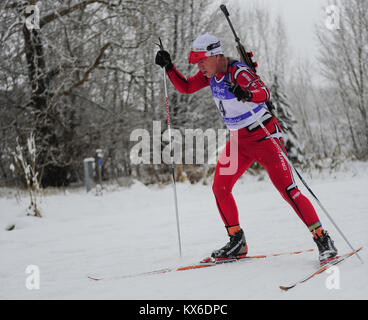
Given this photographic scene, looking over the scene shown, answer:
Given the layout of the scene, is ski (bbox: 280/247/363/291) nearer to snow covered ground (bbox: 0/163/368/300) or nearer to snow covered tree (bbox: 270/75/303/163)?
snow covered ground (bbox: 0/163/368/300)

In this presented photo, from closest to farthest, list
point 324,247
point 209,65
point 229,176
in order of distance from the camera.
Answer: point 324,247 < point 209,65 < point 229,176

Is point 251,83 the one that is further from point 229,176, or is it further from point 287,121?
point 287,121

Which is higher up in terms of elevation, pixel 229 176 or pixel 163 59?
pixel 163 59

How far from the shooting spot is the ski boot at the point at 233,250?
8.88 feet

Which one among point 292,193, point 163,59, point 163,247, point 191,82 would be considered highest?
point 163,59

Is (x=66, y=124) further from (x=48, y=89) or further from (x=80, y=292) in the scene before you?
(x=80, y=292)

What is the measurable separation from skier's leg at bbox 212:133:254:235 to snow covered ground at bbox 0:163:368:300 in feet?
1.25

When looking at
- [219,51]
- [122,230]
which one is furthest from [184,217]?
[219,51]

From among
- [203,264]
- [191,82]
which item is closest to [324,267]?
[203,264]

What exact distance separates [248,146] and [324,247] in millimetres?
918

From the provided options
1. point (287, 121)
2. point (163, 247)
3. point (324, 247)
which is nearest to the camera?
point (324, 247)

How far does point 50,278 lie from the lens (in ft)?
8.38

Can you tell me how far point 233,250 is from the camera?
2719 millimetres

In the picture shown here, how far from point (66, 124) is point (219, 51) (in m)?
9.86
